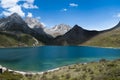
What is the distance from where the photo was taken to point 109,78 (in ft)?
118

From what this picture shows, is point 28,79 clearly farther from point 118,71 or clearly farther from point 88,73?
point 118,71

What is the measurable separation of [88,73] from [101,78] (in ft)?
32.1

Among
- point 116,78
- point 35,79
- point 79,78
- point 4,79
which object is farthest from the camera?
point 35,79

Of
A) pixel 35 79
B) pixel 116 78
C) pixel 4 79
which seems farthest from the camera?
pixel 35 79

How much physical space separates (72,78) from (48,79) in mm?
4457

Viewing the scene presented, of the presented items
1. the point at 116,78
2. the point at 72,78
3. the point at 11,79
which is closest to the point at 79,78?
the point at 72,78

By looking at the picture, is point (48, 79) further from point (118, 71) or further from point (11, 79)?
point (118, 71)

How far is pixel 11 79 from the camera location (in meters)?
39.9

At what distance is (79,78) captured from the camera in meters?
42.3

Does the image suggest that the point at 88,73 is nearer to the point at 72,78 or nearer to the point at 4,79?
the point at 72,78

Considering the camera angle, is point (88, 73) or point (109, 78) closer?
point (109, 78)

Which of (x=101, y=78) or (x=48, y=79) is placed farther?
(x=48, y=79)

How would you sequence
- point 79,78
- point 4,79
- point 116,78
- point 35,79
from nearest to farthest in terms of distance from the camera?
point 116,78 → point 4,79 → point 79,78 → point 35,79

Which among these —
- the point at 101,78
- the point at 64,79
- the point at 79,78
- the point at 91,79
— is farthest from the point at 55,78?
the point at 101,78
